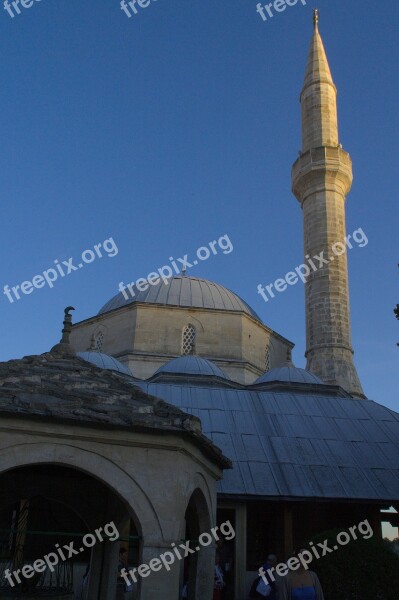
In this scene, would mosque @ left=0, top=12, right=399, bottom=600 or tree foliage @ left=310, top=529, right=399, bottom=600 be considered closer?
mosque @ left=0, top=12, right=399, bottom=600

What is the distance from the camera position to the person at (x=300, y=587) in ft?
15.3

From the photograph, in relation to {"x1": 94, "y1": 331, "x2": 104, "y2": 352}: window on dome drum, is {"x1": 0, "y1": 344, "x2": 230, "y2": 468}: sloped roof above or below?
below

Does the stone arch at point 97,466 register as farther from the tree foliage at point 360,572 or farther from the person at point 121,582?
the person at point 121,582

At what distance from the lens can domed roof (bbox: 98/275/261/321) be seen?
24156 mm

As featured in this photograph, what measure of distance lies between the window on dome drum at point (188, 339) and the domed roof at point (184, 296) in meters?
1.00

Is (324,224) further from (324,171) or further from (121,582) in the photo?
(121,582)

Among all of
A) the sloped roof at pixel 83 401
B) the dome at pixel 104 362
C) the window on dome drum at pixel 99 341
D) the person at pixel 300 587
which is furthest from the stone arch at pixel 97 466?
the window on dome drum at pixel 99 341

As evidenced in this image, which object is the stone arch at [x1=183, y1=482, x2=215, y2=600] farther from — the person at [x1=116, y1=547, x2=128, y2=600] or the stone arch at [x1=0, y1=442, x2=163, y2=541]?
the person at [x1=116, y1=547, x2=128, y2=600]

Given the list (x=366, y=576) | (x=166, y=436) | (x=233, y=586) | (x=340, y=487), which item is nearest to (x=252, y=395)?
(x=340, y=487)

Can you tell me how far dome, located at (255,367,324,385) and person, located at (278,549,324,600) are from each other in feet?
48.1

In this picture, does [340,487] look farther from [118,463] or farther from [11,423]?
[11,423]

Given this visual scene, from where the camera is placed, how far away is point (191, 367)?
1962 cm

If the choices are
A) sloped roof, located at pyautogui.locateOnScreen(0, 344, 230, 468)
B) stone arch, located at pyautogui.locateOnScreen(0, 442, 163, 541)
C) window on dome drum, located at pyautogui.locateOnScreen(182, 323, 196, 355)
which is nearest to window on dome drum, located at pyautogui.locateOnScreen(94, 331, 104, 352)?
window on dome drum, located at pyautogui.locateOnScreen(182, 323, 196, 355)

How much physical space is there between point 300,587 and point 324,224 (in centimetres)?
1947
